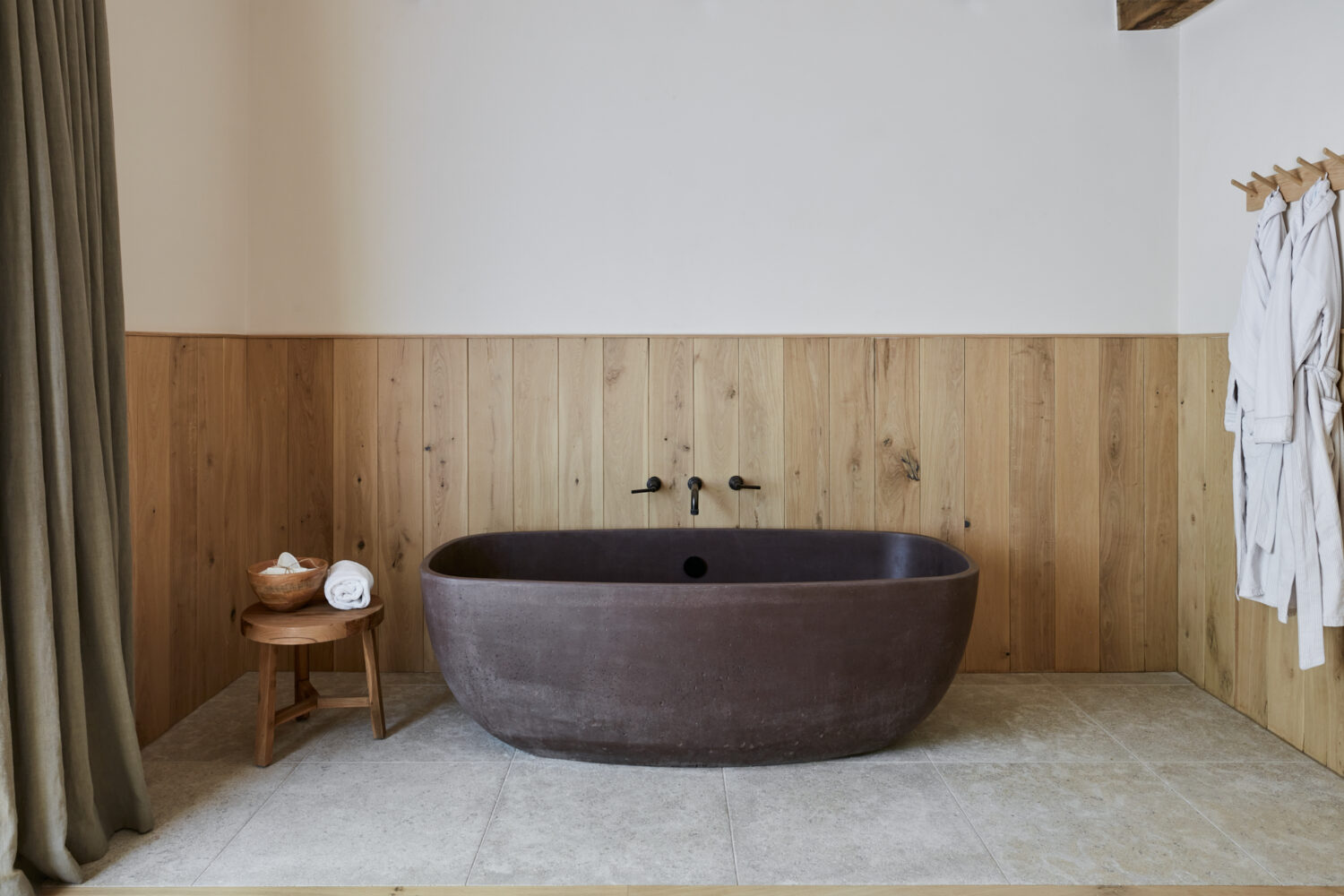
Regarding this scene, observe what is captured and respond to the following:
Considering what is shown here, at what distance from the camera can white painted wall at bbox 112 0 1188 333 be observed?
3.15m

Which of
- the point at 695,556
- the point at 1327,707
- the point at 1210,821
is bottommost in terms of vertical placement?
the point at 1210,821

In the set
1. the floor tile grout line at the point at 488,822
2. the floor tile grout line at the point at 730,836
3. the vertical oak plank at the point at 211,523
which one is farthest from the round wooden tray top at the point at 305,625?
the floor tile grout line at the point at 730,836

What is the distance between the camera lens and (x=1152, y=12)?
2.98 meters

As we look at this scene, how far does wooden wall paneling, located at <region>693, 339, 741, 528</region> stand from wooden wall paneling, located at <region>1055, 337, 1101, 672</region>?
1.19m

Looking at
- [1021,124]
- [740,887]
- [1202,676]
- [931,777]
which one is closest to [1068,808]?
[931,777]

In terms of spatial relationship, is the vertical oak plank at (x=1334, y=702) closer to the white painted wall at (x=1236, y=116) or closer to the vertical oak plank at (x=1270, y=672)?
the vertical oak plank at (x=1270, y=672)

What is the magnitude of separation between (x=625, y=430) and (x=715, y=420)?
330 millimetres

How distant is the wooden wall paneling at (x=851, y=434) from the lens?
126 inches

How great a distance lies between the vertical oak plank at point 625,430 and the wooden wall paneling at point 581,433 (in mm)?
25

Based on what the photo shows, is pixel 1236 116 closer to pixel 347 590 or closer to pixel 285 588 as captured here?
pixel 347 590

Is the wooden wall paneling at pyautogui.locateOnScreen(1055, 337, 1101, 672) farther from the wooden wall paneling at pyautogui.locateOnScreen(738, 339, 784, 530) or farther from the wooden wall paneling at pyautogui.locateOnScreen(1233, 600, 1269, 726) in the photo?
the wooden wall paneling at pyautogui.locateOnScreen(738, 339, 784, 530)

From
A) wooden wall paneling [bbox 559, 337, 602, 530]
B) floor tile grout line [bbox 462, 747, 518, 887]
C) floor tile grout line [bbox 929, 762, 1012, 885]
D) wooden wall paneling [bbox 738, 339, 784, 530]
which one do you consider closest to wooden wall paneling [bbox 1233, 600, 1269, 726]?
floor tile grout line [bbox 929, 762, 1012, 885]

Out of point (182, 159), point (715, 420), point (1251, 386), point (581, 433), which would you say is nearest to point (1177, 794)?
point (1251, 386)

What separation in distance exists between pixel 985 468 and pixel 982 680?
0.76 metres
